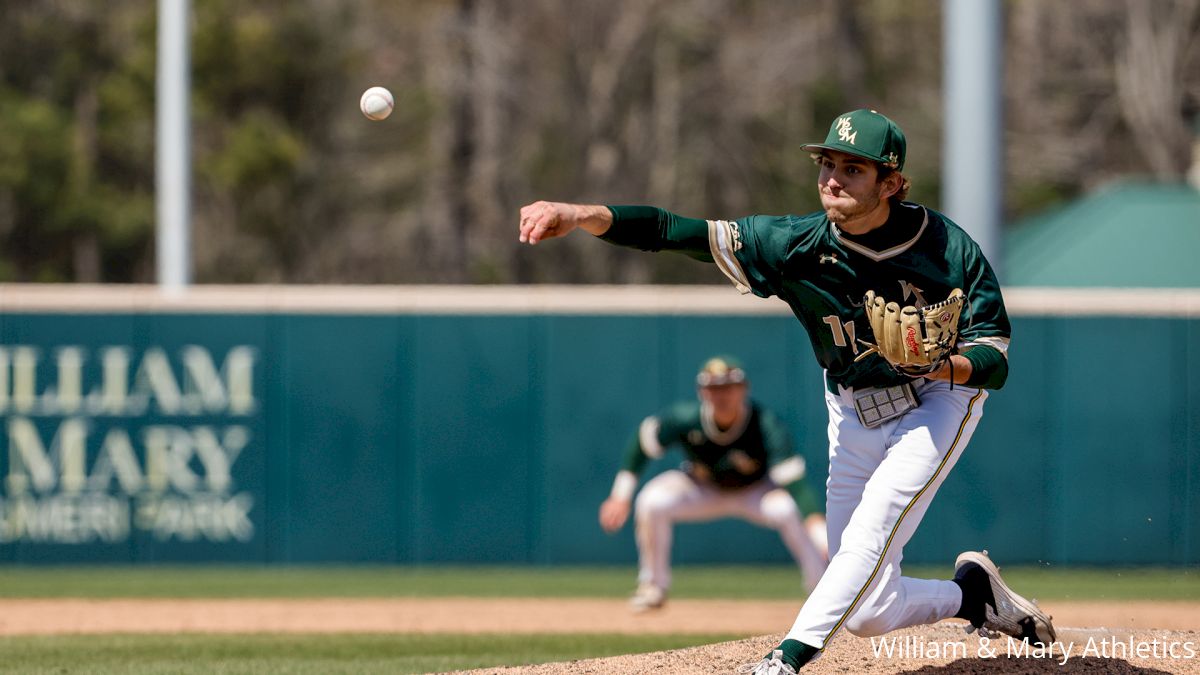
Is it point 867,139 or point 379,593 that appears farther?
point 379,593

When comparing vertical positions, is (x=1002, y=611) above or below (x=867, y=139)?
below

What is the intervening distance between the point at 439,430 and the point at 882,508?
6.46 meters

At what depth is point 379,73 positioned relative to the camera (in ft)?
105

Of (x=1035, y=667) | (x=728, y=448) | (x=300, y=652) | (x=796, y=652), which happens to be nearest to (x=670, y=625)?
(x=728, y=448)

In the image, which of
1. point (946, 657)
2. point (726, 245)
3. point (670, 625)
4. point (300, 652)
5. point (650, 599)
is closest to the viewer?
point (726, 245)

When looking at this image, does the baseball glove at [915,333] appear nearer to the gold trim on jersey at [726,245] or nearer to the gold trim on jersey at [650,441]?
the gold trim on jersey at [726,245]

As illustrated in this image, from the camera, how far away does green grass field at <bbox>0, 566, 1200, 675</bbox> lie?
7105 mm

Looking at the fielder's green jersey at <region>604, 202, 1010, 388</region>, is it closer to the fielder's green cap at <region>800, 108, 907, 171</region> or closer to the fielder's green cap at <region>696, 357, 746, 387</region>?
the fielder's green cap at <region>800, 108, 907, 171</region>

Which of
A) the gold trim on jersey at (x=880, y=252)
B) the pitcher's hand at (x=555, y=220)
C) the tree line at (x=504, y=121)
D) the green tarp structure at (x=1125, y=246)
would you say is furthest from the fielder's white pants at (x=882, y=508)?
the tree line at (x=504, y=121)

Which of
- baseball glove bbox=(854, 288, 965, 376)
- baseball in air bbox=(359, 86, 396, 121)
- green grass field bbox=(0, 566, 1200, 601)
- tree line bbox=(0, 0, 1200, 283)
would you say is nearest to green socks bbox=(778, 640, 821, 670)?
baseball glove bbox=(854, 288, 965, 376)

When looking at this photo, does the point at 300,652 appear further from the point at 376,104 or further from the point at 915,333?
A: the point at 915,333

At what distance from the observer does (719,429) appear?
31.8ft

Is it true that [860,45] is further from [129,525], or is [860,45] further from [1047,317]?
[129,525]

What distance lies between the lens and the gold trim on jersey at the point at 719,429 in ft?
31.6
